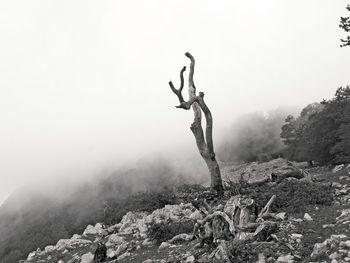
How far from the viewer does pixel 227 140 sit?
76938 mm

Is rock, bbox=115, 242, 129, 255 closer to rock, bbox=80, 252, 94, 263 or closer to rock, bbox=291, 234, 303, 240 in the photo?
rock, bbox=80, 252, 94, 263

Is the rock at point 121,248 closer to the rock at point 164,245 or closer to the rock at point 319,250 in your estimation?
the rock at point 164,245

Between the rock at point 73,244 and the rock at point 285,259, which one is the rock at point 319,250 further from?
the rock at point 73,244

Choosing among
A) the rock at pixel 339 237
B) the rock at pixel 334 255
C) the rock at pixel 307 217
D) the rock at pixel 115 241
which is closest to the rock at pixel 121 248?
the rock at pixel 115 241

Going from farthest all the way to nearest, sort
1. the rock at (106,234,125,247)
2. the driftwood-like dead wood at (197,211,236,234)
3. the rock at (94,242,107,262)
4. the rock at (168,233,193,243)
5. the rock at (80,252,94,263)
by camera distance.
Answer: the rock at (106,234,125,247), the rock at (80,252,94,263), the rock at (94,242,107,262), the rock at (168,233,193,243), the driftwood-like dead wood at (197,211,236,234)

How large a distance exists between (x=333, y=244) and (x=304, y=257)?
0.69m

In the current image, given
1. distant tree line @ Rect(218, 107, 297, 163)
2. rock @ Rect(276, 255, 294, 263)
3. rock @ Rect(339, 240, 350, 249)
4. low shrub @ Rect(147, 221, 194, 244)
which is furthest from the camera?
distant tree line @ Rect(218, 107, 297, 163)

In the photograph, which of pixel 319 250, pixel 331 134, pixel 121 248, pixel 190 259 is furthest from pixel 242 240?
pixel 331 134

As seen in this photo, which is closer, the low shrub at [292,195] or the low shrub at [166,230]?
the low shrub at [292,195]

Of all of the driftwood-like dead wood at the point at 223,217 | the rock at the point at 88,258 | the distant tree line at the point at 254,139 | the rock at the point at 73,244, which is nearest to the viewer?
the driftwood-like dead wood at the point at 223,217

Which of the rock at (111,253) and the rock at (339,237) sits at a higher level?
the rock at (339,237)

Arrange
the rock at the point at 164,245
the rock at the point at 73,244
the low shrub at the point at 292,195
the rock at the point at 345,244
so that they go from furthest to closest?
the rock at the point at 73,244 → the low shrub at the point at 292,195 → the rock at the point at 164,245 → the rock at the point at 345,244

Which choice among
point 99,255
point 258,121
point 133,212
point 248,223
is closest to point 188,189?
point 133,212

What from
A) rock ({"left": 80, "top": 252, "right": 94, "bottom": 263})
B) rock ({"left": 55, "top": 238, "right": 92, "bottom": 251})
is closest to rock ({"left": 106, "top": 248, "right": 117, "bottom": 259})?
rock ({"left": 80, "top": 252, "right": 94, "bottom": 263})
